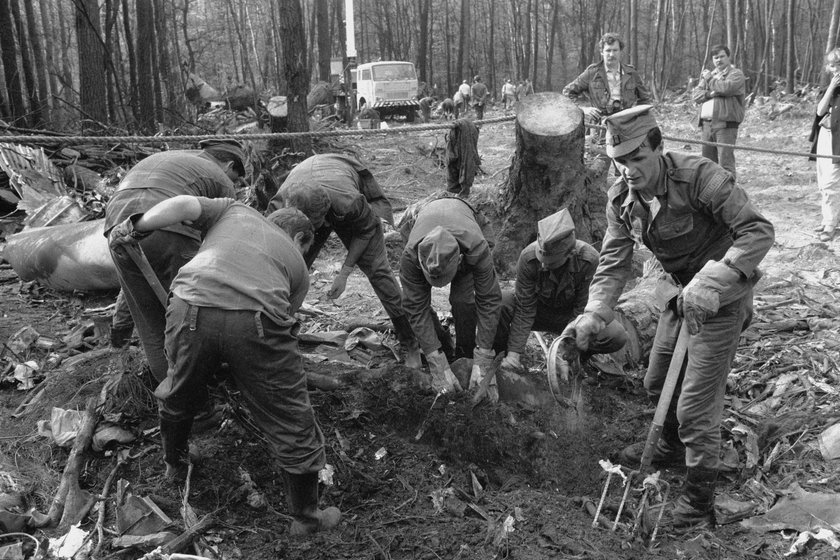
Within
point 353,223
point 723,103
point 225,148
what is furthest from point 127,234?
point 723,103

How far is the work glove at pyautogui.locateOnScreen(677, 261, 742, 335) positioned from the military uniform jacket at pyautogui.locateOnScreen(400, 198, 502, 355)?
177 centimetres

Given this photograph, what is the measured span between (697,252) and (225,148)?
302 centimetres

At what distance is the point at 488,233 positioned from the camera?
→ 6754 mm

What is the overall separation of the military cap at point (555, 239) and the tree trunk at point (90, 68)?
8.13m

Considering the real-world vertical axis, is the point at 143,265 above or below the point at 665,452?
above

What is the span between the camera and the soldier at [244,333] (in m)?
2.58

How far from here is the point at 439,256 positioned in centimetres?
403

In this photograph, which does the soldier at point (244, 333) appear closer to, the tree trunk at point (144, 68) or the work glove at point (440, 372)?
the work glove at point (440, 372)

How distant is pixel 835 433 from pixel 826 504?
611 mm

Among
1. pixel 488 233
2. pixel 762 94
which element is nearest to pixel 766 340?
pixel 488 233

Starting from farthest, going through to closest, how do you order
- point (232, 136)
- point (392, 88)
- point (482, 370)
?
point (392, 88) < point (232, 136) < point (482, 370)

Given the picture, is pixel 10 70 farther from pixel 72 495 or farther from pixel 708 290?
pixel 708 290

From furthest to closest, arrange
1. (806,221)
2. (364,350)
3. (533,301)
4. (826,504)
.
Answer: (806,221) < (364,350) < (533,301) < (826,504)

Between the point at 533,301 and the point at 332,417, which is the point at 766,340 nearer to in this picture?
the point at 533,301
